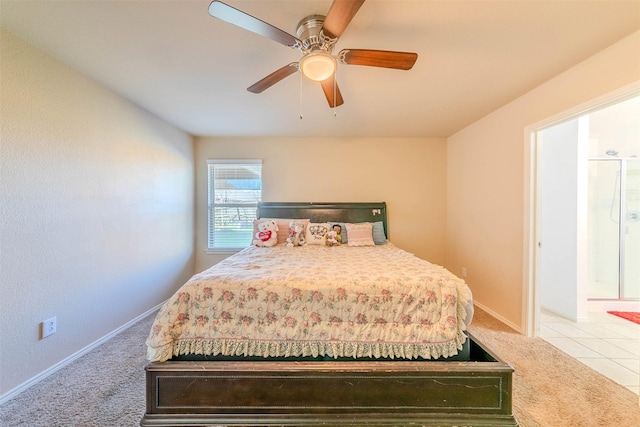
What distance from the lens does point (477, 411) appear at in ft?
4.46

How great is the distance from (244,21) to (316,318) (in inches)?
64.8

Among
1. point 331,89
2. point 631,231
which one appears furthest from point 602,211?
point 331,89

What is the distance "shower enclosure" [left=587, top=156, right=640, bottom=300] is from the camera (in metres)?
3.00

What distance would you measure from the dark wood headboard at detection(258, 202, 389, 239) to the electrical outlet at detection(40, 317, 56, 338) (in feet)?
7.64

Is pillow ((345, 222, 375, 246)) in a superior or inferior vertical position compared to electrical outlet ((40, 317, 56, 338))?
superior

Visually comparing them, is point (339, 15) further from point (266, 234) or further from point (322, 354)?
point (266, 234)

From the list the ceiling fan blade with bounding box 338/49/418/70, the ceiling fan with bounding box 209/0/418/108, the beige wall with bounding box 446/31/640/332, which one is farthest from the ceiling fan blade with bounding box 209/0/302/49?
the beige wall with bounding box 446/31/640/332

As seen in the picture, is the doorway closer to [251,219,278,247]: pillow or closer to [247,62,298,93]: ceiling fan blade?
[247,62,298,93]: ceiling fan blade

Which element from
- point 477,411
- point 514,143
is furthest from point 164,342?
point 514,143

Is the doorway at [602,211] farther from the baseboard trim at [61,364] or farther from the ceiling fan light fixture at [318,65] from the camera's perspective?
the baseboard trim at [61,364]

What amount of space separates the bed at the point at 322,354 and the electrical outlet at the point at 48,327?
105 centimetres

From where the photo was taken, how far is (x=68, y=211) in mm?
1968

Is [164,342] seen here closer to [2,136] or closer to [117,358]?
[117,358]

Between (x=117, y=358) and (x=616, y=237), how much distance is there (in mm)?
5485
